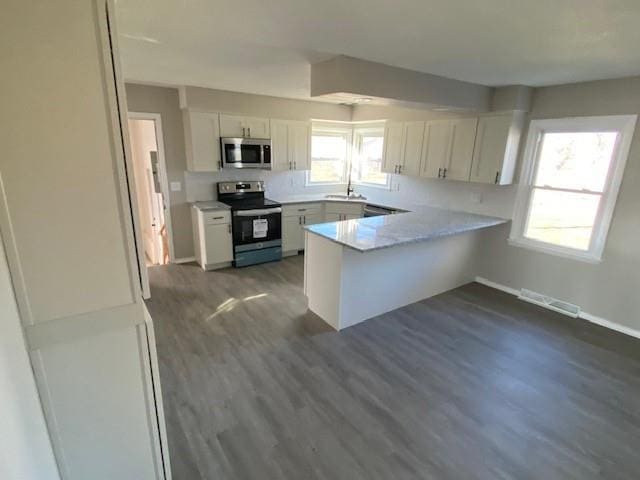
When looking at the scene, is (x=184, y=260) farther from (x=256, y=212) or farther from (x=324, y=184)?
(x=324, y=184)

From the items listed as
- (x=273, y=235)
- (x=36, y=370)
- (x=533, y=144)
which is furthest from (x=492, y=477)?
(x=273, y=235)

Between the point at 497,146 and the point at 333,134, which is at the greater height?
the point at 333,134

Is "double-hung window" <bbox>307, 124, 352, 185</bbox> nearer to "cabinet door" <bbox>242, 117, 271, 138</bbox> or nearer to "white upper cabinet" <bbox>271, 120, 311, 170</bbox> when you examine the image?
"white upper cabinet" <bbox>271, 120, 311, 170</bbox>

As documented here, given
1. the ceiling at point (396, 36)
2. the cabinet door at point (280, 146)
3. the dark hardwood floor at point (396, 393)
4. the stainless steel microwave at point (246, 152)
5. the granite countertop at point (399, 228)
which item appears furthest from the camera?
the cabinet door at point (280, 146)

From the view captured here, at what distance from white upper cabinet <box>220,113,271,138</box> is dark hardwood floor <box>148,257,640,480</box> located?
2.34m

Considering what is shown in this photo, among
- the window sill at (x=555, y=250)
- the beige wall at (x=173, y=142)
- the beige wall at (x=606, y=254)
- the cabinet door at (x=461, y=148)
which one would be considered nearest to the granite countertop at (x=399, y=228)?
the window sill at (x=555, y=250)

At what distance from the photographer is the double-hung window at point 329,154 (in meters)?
5.86

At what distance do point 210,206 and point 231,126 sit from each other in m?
1.17

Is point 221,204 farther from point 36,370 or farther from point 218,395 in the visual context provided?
point 36,370

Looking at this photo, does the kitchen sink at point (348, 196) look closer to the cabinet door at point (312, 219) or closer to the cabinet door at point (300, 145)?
the cabinet door at point (312, 219)

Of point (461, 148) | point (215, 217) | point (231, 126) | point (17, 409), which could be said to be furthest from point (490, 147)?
point (17, 409)

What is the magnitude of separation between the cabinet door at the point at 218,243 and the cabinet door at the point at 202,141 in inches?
Result: 32.6

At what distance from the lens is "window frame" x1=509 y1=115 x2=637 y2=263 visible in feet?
10.6

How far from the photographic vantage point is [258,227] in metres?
4.82
